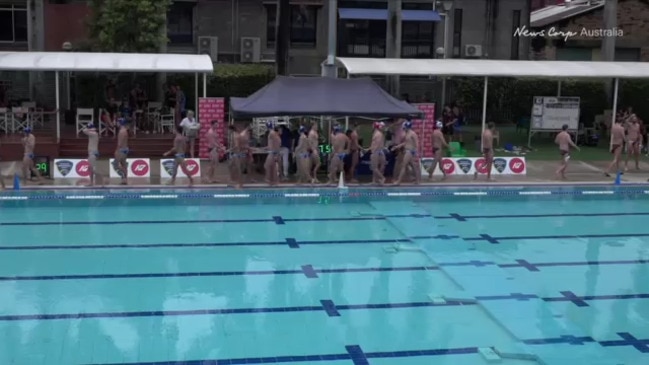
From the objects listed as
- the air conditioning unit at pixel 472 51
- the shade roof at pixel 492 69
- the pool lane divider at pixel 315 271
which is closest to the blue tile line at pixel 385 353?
the pool lane divider at pixel 315 271

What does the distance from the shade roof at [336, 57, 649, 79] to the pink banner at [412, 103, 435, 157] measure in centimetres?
147

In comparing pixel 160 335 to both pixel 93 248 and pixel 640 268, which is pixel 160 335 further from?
pixel 640 268

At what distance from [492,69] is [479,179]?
4382mm

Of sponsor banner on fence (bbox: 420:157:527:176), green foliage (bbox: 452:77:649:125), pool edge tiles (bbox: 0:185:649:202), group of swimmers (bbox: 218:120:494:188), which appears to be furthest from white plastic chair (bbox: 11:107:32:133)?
green foliage (bbox: 452:77:649:125)

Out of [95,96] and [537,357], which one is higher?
[95,96]

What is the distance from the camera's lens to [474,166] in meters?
19.4

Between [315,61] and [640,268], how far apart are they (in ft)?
73.1

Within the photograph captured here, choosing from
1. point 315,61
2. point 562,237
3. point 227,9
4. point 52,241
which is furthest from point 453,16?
point 52,241

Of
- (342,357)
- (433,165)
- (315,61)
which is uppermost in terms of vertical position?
(315,61)

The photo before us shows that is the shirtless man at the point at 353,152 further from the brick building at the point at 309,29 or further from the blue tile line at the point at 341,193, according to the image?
the brick building at the point at 309,29

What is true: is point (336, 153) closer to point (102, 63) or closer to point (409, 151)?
point (409, 151)

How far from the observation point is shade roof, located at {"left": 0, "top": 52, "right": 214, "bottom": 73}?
1998 cm

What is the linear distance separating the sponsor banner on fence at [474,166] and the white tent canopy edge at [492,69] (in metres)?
2.78

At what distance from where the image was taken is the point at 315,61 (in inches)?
1304
